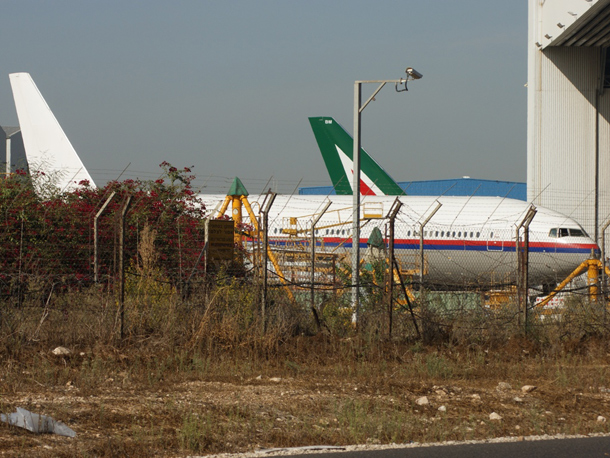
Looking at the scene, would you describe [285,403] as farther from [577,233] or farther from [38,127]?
[38,127]

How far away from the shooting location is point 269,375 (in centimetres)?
1022

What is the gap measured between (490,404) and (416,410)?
95 centimetres

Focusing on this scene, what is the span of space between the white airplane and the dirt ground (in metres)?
14.4

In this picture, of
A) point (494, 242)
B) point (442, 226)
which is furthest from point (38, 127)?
point (494, 242)

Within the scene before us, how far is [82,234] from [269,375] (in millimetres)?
6646

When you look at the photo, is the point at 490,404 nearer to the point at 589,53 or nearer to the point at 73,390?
the point at 73,390

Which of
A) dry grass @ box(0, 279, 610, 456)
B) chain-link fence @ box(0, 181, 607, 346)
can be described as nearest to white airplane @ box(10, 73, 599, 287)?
chain-link fence @ box(0, 181, 607, 346)

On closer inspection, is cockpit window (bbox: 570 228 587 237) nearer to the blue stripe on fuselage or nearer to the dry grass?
the blue stripe on fuselage

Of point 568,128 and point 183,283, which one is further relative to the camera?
point 568,128

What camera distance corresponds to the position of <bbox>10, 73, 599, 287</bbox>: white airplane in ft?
90.0

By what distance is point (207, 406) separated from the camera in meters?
8.03

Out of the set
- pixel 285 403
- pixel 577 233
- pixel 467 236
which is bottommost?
pixel 285 403

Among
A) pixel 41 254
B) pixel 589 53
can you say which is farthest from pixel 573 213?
pixel 41 254

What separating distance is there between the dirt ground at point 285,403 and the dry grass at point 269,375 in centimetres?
2
